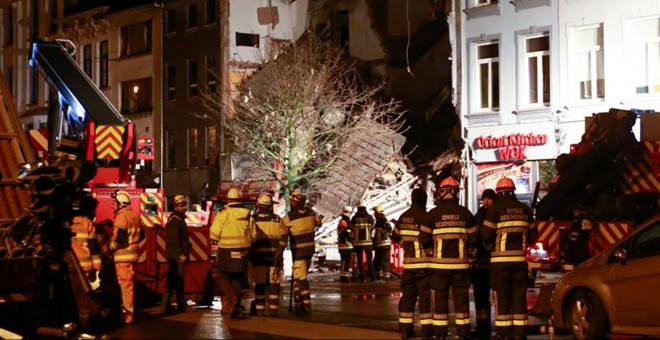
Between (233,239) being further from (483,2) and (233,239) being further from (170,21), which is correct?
(170,21)

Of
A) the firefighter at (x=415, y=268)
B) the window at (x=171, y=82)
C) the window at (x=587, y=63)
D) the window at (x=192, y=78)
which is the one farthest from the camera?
the window at (x=171, y=82)

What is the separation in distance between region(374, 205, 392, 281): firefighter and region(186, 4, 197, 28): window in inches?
1049

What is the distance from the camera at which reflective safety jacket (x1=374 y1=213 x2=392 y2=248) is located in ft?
82.5

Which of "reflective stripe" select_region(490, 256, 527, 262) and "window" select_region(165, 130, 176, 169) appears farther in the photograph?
"window" select_region(165, 130, 176, 169)

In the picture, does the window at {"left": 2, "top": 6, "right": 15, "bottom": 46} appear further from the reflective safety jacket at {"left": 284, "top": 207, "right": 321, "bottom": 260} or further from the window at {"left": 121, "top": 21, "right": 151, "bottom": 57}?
the reflective safety jacket at {"left": 284, "top": 207, "right": 321, "bottom": 260}

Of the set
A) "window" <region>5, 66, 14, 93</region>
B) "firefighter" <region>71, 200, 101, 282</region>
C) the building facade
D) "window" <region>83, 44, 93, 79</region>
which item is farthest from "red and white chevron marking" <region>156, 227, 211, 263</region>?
"window" <region>5, 66, 14, 93</region>

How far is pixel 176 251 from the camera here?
16.9m

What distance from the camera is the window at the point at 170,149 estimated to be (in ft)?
168

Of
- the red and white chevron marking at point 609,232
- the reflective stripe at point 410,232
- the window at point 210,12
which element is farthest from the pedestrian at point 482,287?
the window at point 210,12

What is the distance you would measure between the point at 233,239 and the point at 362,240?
9.19 metres

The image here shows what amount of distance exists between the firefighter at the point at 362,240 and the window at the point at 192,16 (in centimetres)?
2669

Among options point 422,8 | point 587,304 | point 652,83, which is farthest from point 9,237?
point 422,8

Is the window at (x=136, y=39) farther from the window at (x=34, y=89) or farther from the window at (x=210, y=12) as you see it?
the window at (x=34, y=89)

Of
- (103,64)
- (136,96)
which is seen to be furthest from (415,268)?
(103,64)
